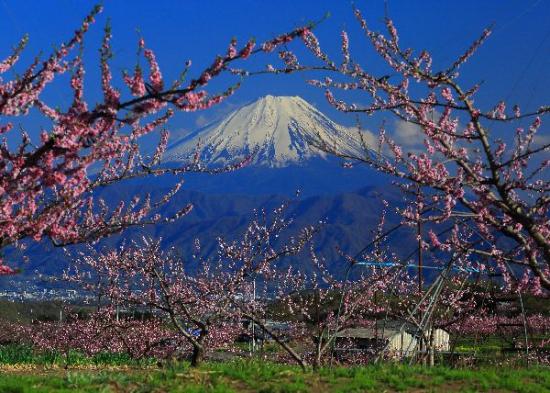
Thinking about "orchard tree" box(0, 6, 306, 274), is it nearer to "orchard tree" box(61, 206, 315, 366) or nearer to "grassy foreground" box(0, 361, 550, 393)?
"grassy foreground" box(0, 361, 550, 393)

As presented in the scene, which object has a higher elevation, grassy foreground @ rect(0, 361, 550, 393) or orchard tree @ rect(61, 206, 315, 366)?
orchard tree @ rect(61, 206, 315, 366)

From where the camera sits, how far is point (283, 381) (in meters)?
10.7

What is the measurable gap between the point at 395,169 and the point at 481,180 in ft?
3.56

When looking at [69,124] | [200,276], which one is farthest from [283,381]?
[200,276]

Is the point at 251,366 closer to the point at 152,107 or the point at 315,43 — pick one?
the point at 315,43

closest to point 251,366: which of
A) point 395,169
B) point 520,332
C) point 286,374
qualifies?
point 286,374

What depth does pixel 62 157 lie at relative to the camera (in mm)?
7781

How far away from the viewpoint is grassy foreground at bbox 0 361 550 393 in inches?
400

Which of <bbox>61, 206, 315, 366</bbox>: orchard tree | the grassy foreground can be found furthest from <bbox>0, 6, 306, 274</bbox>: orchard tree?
<bbox>61, 206, 315, 366</bbox>: orchard tree

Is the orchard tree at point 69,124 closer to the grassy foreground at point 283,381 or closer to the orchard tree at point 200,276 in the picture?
the grassy foreground at point 283,381

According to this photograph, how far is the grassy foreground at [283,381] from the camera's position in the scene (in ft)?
33.3

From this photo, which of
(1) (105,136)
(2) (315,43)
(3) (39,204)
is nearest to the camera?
(1) (105,136)

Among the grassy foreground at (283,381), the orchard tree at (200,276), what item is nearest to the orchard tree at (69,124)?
the grassy foreground at (283,381)

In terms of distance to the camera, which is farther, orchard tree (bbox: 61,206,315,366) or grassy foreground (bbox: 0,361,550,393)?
orchard tree (bbox: 61,206,315,366)
